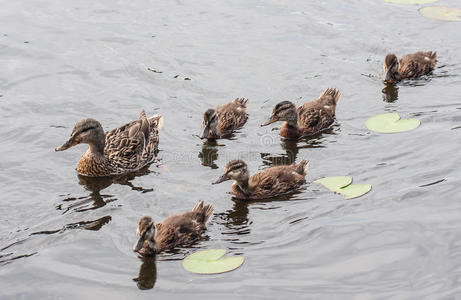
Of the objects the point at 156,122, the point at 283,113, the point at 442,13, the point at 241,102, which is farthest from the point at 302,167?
the point at 442,13

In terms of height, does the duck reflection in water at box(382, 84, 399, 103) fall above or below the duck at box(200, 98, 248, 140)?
above

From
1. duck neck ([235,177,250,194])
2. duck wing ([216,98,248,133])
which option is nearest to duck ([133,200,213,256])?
duck neck ([235,177,250,194])

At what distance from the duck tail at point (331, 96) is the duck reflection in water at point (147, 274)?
4441 mm

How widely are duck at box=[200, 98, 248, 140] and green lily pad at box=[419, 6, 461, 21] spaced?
4.50 metres

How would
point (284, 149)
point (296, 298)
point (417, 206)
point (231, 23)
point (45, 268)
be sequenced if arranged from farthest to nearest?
point (231, 23), point (284, 149), point (417, 206), point (45, 268), point (296, 298)

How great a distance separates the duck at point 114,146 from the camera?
359 inches

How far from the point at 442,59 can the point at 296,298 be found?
6790 mm

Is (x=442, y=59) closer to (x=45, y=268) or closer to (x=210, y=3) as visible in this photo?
(x=210, y=3)

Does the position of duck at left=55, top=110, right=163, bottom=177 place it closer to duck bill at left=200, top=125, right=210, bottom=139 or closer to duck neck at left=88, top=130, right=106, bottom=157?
duck neck at left=88, top=130, right=106, bottom=157

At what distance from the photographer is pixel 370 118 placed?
1023cm

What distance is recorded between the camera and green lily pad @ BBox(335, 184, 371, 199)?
815 centimetres

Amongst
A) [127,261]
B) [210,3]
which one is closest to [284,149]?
[127,261]

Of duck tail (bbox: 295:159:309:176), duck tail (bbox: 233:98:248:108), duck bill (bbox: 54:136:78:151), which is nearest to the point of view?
duck tail (bbox: 295:159:309:176)

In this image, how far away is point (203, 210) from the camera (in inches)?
306
